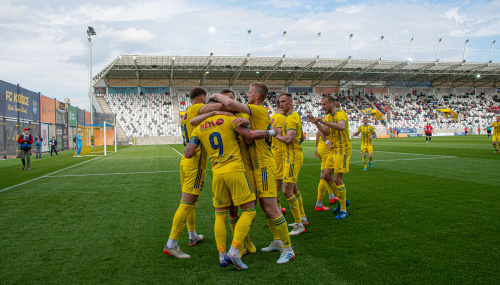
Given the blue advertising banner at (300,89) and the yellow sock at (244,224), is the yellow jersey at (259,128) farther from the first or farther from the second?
the blue advertising banner at (300,89)

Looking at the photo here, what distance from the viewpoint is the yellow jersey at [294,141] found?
4.84m

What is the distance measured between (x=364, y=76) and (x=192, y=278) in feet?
198

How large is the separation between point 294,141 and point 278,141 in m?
0.33

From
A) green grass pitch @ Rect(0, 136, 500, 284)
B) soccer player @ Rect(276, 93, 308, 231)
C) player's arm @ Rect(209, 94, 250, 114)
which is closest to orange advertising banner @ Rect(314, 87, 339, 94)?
green grass pitch @ Rect(0, 136, 500, 284)

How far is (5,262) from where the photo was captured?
12.2 ft

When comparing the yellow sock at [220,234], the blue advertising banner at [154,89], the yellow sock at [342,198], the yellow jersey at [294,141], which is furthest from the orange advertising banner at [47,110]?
the blue advertising banner at [154,89]

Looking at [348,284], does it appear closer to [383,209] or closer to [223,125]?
[223,125]

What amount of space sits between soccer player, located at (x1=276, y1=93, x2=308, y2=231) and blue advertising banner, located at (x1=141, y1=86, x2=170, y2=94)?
52.4 metres

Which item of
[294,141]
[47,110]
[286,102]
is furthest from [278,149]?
[47,110]

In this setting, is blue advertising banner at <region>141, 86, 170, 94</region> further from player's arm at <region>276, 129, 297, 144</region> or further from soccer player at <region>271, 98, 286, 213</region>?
player's arm at <region>276, 129, 297, 144</region>

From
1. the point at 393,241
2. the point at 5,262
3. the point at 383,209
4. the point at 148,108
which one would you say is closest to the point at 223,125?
the point at 393,241

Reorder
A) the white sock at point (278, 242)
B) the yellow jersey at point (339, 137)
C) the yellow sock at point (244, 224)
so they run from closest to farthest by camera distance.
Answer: the yellow sock at point (244, 224) → the white sock at point (278, 242) → the yellow jersey at point (339, 137)

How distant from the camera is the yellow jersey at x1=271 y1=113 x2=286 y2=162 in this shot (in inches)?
196

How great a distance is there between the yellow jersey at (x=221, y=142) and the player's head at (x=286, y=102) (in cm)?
175
